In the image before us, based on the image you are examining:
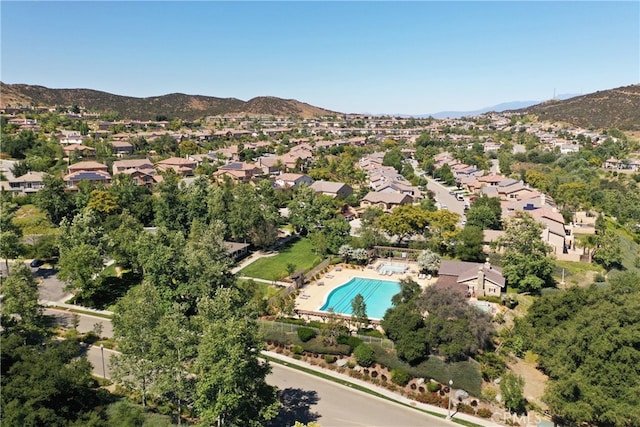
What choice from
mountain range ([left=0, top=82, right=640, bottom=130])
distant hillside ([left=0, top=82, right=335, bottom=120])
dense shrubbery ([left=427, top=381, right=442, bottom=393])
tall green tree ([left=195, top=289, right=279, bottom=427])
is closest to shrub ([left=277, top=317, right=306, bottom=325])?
dense shrubbery ([left=427, top=381, right=442, bottom=393])

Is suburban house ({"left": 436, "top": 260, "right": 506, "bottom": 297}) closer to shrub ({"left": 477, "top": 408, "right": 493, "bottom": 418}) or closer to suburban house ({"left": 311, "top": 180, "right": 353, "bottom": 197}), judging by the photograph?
shrub ({"left": 477, "top": 408, "right": 493, "bottom": 418})

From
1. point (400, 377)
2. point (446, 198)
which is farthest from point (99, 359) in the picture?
point (446, 198)

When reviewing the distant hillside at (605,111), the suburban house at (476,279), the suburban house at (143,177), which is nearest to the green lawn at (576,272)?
the suburban house at (476,279)

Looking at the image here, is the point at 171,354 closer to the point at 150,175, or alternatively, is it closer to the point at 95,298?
the point at 95,298

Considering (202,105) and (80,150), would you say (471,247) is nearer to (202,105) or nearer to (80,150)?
(80,150)

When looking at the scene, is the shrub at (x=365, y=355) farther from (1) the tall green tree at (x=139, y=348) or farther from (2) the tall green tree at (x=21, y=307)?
(2) the tall green tree at (x=21, y=307)

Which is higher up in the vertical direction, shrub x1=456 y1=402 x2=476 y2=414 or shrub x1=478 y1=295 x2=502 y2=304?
shrub x1=478 y1=295 x2=502 y2=304
